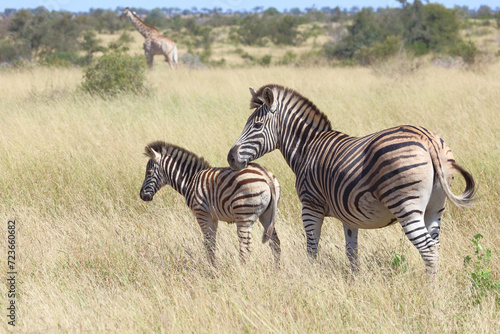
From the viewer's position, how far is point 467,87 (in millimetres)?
12094

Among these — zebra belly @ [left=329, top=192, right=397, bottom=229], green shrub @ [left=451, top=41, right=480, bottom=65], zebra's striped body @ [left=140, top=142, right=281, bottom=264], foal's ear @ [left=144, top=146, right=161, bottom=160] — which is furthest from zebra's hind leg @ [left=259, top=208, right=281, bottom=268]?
green shrub @ [left=451, top=41, right=480, bottom=65]

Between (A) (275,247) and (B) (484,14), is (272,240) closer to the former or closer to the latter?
(A) (275,247)

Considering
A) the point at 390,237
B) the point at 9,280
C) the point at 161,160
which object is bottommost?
the point at 9,280

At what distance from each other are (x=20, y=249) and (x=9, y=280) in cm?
59

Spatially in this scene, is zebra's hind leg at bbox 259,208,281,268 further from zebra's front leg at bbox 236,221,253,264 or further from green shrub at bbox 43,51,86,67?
green shrub at bbox 43,51,86,67

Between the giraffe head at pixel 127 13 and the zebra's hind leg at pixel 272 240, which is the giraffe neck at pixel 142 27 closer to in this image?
the giraffe head at pixel 127 13

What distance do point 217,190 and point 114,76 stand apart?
357 inches

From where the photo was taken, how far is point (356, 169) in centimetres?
377

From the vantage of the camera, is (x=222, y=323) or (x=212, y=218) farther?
(x=212, y=218)

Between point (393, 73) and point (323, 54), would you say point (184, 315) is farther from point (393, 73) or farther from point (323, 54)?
point (323, 54)

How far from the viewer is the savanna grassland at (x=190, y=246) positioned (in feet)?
11.9

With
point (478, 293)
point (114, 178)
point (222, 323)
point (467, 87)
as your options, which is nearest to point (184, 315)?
point (222, 323)

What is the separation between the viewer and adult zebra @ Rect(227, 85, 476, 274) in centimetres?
353

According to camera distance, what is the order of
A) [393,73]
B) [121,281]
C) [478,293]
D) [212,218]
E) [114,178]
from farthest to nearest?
[393,73] → [114,178] → [212,218] → [121,281] → [478,293]
